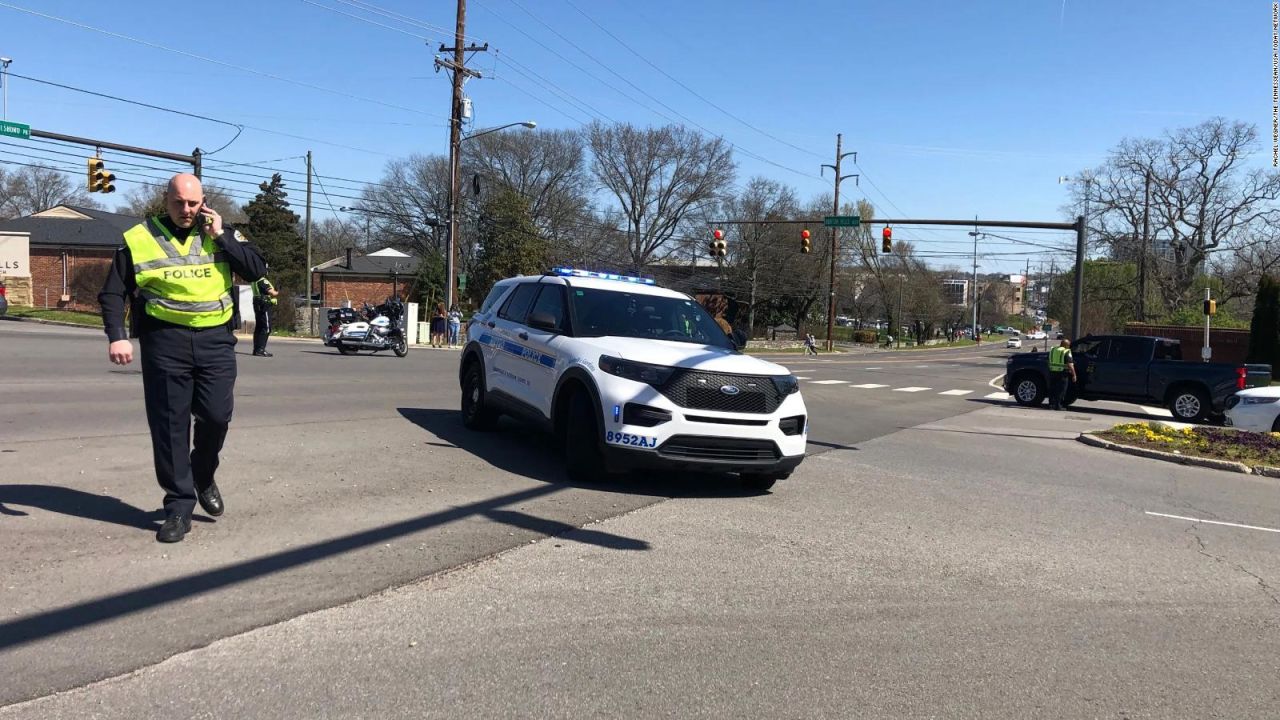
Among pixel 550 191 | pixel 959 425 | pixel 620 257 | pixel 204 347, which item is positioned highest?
pixel 550 191

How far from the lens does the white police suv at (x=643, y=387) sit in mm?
7273

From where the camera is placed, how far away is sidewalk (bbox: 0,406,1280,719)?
12.2ft

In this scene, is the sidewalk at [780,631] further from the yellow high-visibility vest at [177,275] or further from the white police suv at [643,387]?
the yellow high-visibility vest at [177,275]

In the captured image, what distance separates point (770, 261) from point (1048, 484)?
220 ft

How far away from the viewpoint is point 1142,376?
2086 cm

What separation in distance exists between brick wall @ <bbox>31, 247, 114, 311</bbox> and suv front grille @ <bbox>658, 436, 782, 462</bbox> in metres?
53.0

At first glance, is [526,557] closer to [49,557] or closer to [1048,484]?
[49,557]

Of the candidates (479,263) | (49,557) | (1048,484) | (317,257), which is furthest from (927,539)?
(317,257)

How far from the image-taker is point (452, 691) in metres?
3.70

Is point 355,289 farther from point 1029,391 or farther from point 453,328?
point 1029,391

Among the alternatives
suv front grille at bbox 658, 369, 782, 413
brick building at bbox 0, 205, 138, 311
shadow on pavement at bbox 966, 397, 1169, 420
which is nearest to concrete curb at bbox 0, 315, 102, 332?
brick building at bbox 0, 205, 138, 311

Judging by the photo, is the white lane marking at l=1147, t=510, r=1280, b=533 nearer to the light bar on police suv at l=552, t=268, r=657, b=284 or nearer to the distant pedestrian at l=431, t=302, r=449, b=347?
the light bar on police suv at l=552, t=268, r=657, b=284

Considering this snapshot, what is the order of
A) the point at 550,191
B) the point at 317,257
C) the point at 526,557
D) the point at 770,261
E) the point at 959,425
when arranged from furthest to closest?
the point at 317,257 → the point at 770,261 → the point at 550,191 → the point at 959,425 → the point at 526,557

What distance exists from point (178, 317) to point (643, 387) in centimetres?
342
